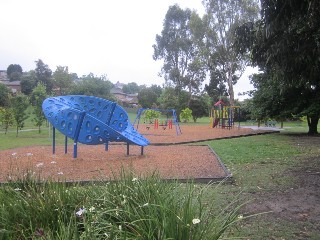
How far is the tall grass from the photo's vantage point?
2.30 metres

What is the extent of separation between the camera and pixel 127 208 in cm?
264

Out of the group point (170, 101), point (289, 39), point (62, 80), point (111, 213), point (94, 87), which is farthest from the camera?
point (62, 80)

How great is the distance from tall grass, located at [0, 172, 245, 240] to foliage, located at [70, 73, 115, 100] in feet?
121

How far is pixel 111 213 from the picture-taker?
2.68 m

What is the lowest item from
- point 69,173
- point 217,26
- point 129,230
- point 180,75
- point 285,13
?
point 69,173

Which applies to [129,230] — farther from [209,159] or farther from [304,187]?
[209,159]

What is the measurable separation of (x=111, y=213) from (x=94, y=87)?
38850 millimetres

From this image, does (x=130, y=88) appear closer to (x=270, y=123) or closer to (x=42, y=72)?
(x=42, y=72)

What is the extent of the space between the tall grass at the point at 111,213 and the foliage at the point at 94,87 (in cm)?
3676

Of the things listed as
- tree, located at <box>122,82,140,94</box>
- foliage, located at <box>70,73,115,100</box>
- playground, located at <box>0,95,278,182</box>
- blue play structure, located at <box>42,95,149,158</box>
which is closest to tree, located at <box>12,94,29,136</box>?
playground, located at <box>0,95,278,182</box>

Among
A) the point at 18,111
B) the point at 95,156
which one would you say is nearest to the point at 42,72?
the point at 18,111

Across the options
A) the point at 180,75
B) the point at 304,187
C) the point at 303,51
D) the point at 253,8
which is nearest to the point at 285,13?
the point at 303,51

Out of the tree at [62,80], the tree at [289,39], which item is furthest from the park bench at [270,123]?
the tree at [62,80]

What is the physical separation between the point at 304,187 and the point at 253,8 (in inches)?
1133
